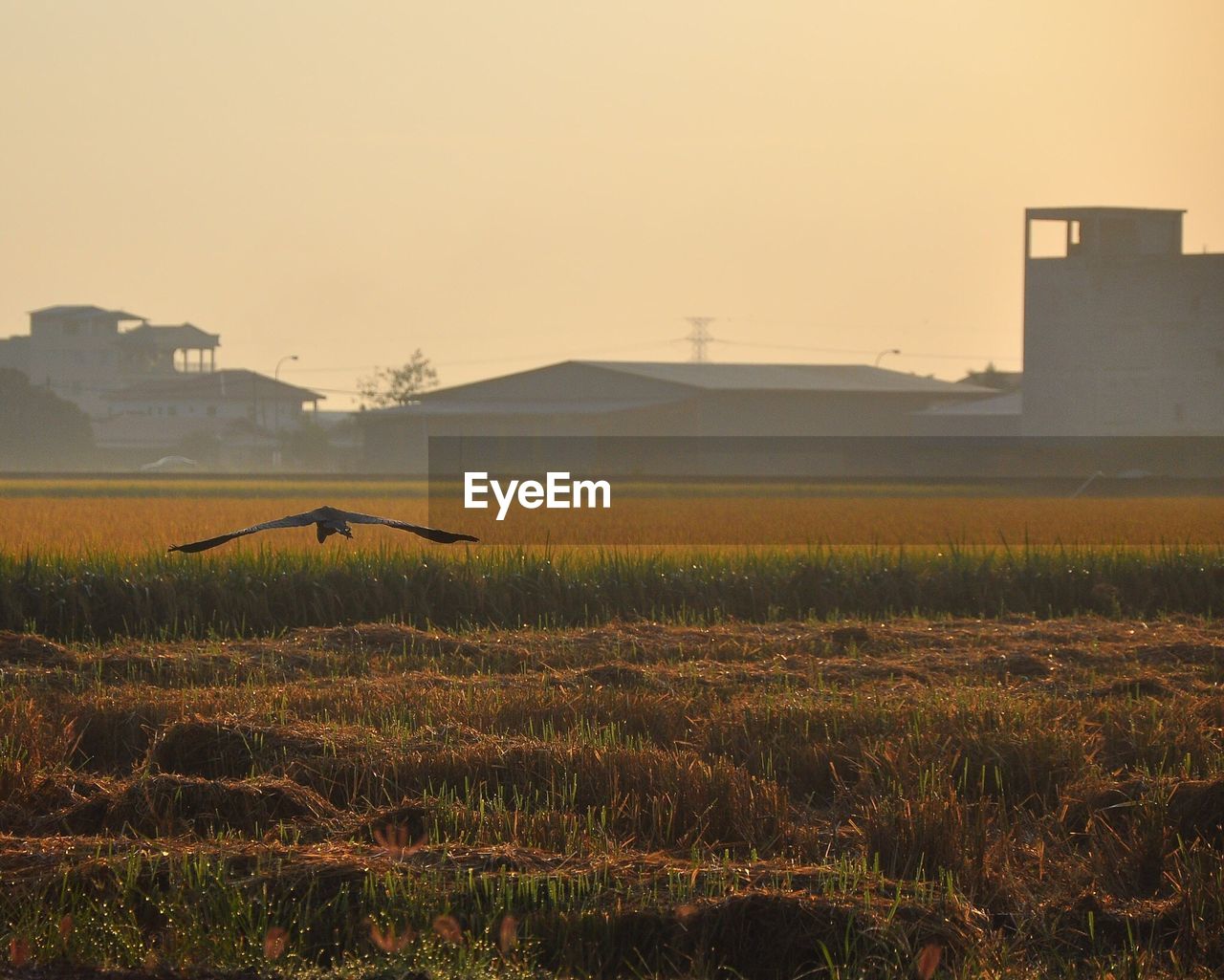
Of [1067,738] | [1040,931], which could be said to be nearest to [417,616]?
[1067,738]

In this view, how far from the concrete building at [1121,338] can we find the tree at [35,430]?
3863cm

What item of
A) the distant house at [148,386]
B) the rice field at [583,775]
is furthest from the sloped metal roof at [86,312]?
the rice field at [583,775]

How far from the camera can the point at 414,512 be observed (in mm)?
28469

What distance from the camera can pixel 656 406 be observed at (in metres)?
52.6

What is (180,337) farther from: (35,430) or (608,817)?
(608,817)

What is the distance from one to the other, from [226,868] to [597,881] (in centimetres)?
145

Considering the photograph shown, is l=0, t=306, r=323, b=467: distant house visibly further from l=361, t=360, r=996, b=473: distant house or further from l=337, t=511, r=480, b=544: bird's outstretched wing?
l=337, t=511, r=480, b=544: bird's outstretched wing

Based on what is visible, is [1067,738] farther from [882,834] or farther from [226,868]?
[226,868]

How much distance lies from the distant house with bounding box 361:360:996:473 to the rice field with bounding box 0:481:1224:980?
3559 cm

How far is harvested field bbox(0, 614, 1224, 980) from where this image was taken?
19.5 feet

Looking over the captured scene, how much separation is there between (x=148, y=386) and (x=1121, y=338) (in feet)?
169

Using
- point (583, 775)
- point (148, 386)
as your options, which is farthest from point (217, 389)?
point (583, 775)

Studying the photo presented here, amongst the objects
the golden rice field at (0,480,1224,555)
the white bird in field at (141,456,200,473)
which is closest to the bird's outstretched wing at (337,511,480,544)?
the golden rice field at (0,480,1224,555)

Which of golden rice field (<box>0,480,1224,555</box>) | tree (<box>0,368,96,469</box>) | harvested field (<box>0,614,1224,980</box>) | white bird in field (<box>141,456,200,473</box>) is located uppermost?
tree (<box>0,368,96,469</box>)
